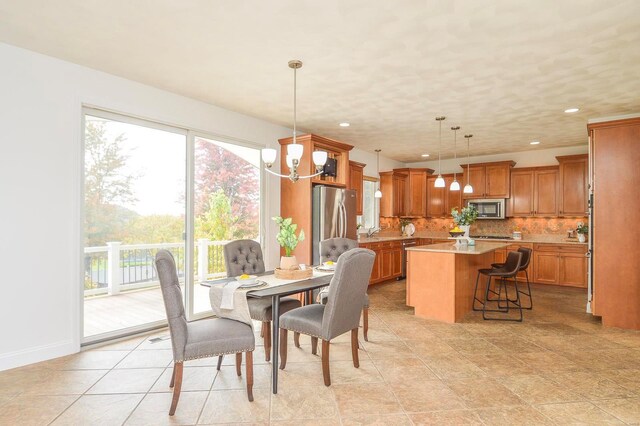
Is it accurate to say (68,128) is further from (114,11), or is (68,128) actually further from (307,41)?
(307,41)

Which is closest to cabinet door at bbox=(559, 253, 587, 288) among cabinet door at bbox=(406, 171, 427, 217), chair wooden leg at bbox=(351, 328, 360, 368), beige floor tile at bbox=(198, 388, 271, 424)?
cabinet door at bbox=(406, 171, 427, 217)

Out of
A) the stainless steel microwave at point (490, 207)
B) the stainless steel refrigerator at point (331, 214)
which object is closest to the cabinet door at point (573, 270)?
the stainless steel microwave at point (490, 207)

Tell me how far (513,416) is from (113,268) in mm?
3934

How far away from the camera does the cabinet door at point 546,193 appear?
265 inches

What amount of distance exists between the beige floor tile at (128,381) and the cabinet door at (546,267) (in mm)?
6569

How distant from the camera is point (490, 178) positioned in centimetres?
732

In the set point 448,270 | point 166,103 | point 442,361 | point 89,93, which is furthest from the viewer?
point 448,270

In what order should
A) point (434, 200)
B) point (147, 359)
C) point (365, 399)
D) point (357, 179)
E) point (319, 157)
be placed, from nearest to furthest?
point (365, 399)
point (147, 359)
point (319, 157)
point (357, 179)
point (434, 200)

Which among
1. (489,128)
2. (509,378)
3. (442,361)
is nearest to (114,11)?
(442,361)

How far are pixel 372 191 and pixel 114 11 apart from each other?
20.2 feet

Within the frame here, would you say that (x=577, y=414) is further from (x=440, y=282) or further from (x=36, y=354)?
(x=36, y=354)

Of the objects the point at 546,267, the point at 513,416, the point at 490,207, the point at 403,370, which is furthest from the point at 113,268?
the point at 546,267

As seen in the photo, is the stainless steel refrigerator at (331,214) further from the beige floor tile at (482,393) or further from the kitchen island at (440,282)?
the beige floor tile at (482,393)

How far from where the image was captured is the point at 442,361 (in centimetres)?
315
